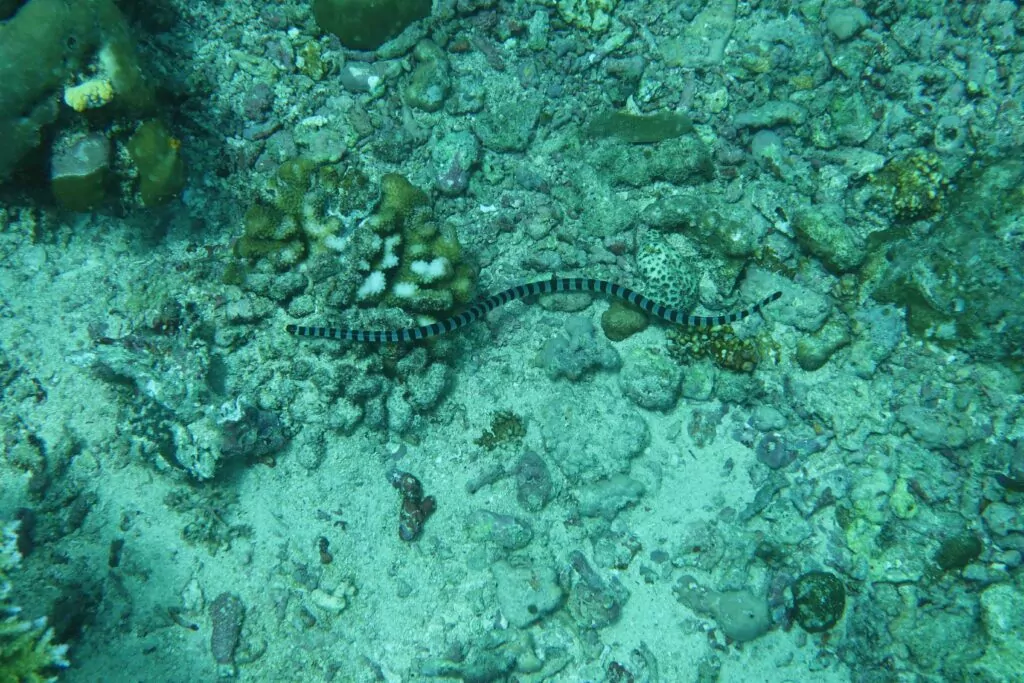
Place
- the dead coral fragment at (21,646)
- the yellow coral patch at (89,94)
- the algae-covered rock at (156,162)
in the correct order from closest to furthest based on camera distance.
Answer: the dead coral fragment at (21,646)
the yellow coral patch at (89,94)
the algae-covered rock at (156,162)

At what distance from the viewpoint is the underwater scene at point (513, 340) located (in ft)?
11.8

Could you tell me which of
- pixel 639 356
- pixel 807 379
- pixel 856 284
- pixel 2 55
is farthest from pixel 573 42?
pixel 2 55

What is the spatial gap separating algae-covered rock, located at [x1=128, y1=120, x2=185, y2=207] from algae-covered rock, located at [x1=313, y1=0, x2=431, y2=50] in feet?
5.02

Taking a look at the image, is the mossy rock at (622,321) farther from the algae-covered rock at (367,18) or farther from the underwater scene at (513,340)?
the algae-covered rock at (367,18)

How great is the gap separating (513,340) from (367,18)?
2.71 meters

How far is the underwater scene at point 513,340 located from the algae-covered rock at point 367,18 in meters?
0.03

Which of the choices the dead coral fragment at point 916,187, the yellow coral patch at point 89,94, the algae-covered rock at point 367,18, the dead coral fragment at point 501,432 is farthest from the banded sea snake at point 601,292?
the yellow coral patch at point 89,94

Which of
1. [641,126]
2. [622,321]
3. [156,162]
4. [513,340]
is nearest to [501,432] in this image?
[513,340]

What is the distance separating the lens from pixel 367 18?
4.12m

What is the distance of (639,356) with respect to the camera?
4.39m

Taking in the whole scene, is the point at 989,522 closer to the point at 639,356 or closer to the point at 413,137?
the point at 639,356

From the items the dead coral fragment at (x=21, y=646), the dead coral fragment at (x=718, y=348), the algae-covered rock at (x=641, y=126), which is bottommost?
the dead coral fragment at (x=21, y=646)

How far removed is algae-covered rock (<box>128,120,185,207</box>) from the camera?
11.2ft

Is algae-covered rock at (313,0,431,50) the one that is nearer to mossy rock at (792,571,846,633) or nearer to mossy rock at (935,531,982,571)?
mossy rock at (792,571,846,633)
